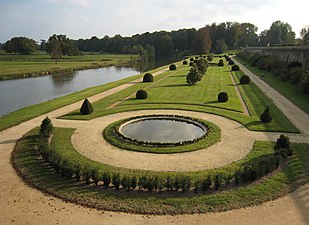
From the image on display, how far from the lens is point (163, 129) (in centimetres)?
1770

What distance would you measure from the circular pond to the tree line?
8133cm

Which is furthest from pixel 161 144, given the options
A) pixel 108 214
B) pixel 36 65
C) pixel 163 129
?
pixel 36 65

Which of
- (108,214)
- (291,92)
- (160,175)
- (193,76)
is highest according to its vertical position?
(193,76)

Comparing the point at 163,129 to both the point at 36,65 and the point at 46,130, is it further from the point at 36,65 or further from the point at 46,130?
the point at 36,65

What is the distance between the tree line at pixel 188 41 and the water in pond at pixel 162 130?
8157 centimetres

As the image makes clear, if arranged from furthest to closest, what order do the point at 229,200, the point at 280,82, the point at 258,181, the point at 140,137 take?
the point at 280,82 → the point at 140,137 → the point at 258,181 → the point at 229,200

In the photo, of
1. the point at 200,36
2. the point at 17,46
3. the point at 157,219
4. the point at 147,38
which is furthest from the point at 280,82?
the point at 147,38

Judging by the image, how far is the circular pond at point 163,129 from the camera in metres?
16.0

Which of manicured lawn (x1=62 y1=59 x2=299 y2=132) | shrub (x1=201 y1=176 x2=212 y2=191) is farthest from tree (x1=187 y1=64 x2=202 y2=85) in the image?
shrub (x1=201 y1=176 x2=212 y2=191)

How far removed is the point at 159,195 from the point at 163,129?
794cm

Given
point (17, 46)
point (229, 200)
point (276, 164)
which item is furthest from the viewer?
point (17, 46)

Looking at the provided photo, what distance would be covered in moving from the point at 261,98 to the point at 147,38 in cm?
12322

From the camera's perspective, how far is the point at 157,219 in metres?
8.68

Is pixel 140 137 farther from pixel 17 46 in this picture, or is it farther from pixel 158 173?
pixel 17 46
